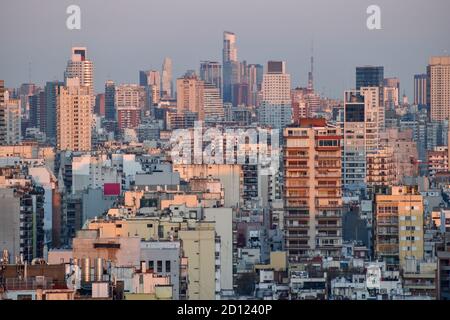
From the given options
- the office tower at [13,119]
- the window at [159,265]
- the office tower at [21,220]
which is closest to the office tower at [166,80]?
the office tower at [13,119]

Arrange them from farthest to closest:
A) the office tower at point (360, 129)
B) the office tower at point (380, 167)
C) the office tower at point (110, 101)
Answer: the office tower at point (110, 101) → the office tower at point (360, 129) → the office tower at point (380, 167)

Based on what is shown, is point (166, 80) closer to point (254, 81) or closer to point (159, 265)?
point (254, 81)

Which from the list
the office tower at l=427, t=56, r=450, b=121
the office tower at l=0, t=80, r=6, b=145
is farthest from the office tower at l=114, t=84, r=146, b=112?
the office tower at l=427, t=56, r=450, b=121

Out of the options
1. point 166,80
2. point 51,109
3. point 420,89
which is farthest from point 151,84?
point 420,89

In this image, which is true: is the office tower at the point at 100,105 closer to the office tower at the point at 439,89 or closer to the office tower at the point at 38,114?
the office tower at the point at 38,114

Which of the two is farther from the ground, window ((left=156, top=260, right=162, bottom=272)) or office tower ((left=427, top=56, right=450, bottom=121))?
office tower ((left=427, top=56, right=450, bottom=121))

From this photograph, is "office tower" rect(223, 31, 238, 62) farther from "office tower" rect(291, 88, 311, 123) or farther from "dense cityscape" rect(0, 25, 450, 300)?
"office tower" rect(291, 88, 311, 123)
